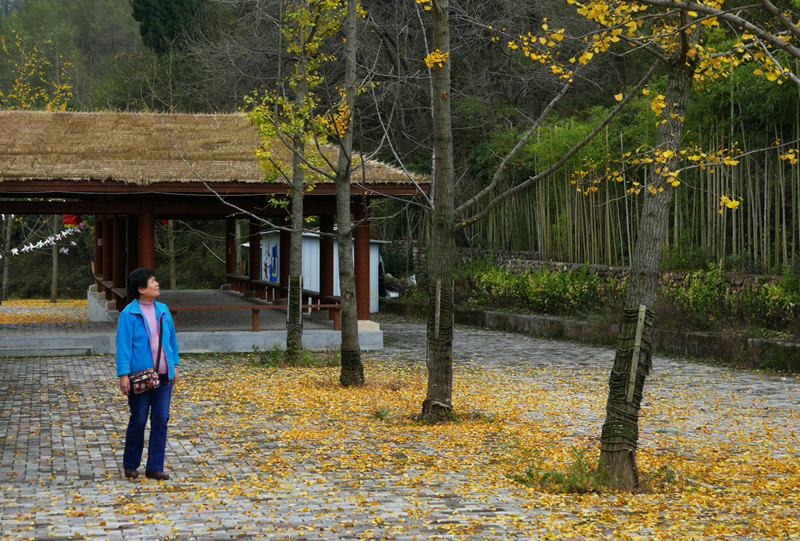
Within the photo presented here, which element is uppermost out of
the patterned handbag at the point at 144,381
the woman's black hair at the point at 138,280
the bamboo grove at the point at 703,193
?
the bamboo grove at the point at 703,193

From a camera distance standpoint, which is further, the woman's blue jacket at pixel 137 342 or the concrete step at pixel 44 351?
the concrete step at pixel 44 351

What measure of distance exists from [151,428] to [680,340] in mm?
10294

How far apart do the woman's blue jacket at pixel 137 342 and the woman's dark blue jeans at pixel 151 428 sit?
163 millimetres

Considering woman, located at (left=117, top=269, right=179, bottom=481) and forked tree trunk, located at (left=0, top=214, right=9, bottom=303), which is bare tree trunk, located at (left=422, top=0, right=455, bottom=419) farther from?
forked tree trunk, located at (left=0, top=214, right=9, bottom=303)

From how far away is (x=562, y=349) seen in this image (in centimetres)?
1630

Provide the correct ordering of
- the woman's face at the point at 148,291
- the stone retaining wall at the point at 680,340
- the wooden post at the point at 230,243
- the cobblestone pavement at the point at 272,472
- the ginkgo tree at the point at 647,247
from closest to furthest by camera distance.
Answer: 1. the cobblestone pavement at the point at 272,472
2. the ginkgo tree at the point at 647,247
3. the woman's face at the point at 148,291
4. the stone retaining wall at the point at 680,340
5. the wooden post at the point at 230,243

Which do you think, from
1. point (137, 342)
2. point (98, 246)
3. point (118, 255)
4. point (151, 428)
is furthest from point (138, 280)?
point (98, 246)

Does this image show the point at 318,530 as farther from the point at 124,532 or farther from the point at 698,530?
the point at 698,530

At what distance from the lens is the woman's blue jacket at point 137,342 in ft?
21.4

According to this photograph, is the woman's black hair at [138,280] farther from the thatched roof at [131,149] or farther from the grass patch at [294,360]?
the thatched roof at [131,149]

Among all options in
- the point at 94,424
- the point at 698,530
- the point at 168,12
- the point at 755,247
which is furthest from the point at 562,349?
the point at 168,12

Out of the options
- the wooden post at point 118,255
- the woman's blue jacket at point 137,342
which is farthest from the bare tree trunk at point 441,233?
the wooden post at point 118,255

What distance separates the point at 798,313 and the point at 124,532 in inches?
422

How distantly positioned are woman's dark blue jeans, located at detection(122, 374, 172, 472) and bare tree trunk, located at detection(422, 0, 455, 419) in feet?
9.24
